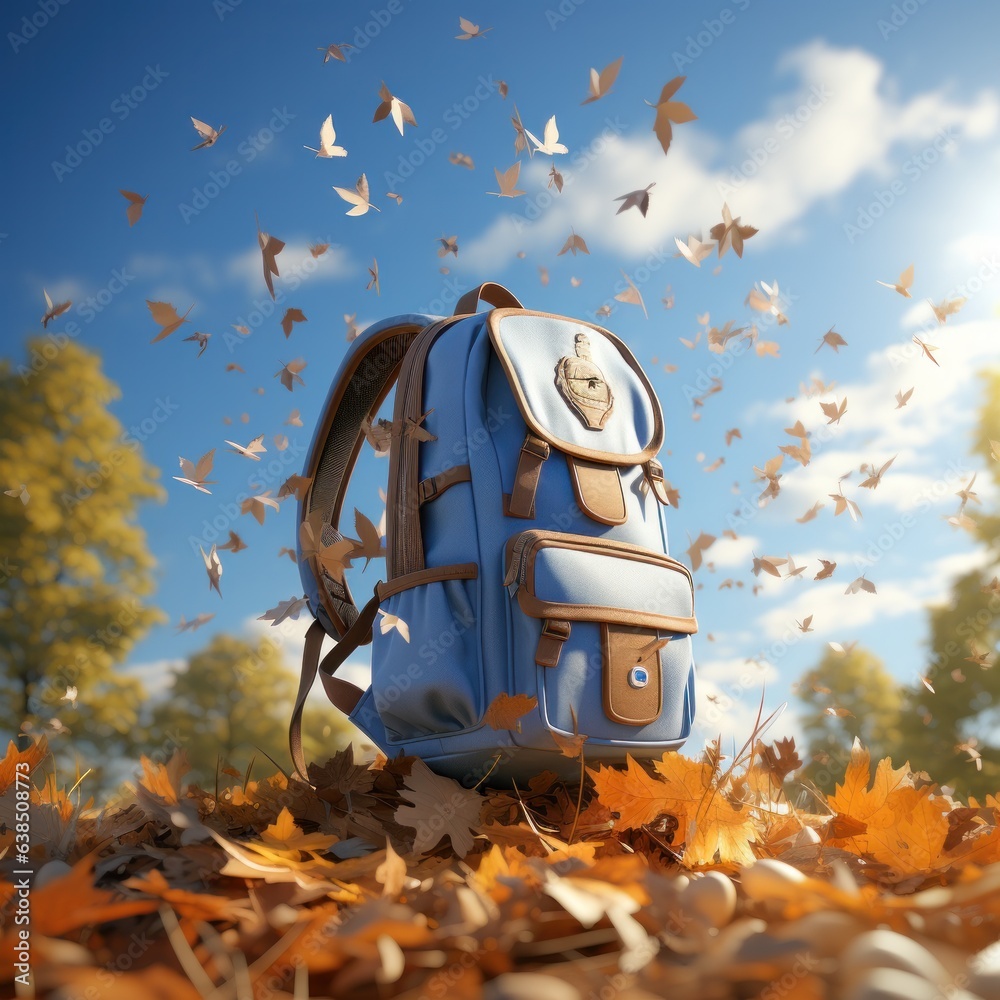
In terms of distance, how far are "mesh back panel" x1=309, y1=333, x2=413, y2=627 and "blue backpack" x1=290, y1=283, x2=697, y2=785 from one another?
1.47 feet

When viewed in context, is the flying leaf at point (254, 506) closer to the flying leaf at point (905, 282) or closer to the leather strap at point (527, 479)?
the leather strap at point (527, 479)

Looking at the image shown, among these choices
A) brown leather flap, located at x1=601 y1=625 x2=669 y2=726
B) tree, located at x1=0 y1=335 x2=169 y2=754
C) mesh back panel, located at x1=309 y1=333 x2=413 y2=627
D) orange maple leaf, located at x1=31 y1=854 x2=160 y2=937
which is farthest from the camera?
tree, located at x1=0 y1=335 x2=169 y2=754

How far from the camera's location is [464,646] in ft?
6.53

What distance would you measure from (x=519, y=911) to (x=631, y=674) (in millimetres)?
1231

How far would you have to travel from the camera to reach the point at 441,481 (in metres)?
2.11

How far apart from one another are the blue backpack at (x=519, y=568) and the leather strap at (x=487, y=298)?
187 millimetres

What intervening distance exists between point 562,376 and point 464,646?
809 millimetres

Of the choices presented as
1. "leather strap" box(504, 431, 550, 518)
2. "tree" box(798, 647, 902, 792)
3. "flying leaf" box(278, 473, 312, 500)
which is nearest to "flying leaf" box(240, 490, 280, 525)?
"flying leaf" box(278, 473, 312, 500)

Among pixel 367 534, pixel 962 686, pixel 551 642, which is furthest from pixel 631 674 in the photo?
pixel 962 686

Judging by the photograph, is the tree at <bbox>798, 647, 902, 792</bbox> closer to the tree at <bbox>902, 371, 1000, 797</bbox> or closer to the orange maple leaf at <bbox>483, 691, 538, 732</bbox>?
the tree at <bbox>902, 371, 1000, 797</bbox>

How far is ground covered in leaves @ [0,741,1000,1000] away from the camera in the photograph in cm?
68

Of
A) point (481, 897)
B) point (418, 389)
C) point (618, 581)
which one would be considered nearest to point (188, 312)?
point (418, 389)

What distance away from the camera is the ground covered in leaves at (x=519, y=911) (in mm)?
678

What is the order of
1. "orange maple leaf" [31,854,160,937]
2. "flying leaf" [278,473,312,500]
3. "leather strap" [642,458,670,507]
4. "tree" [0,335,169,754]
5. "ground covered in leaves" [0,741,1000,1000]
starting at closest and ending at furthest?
"ground covered in leaves" [0,741,1000,1000] → "orange maple leaf" [31,854,160,937] → "flying leaf" [278,473,312,500] → "leather strap" [642,458,670,507] → "tree" [0,335,169,754]
